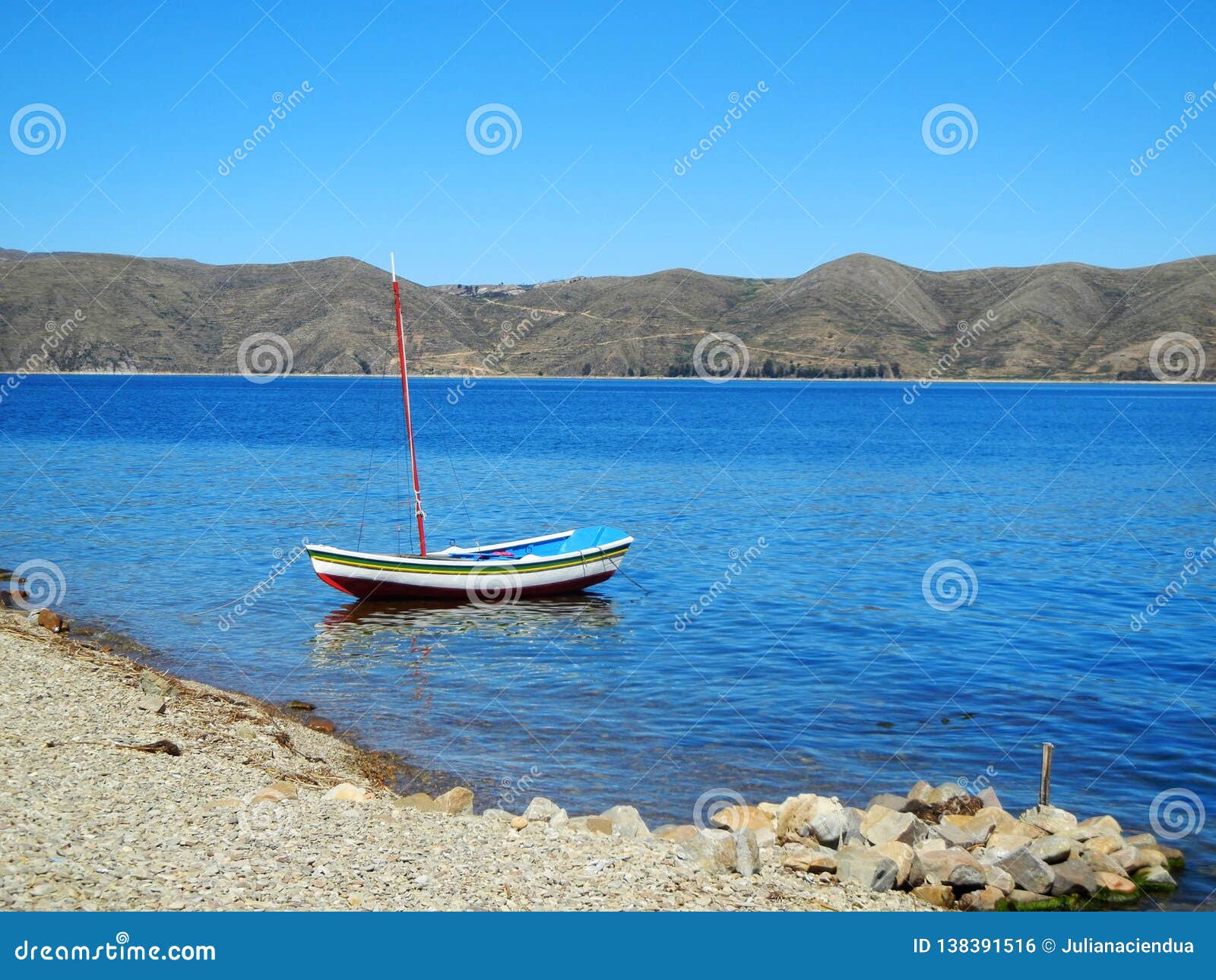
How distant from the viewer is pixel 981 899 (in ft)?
34.2

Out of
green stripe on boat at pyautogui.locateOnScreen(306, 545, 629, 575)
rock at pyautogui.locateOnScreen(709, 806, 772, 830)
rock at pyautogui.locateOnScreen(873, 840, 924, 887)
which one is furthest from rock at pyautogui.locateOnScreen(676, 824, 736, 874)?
green stripe on boat at pyautogui.locateOnScreen(306, 545, 629, 575)

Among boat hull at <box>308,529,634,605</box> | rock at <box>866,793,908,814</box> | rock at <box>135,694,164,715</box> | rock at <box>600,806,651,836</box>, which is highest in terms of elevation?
boat hull at <box>308,529,634,605</box>

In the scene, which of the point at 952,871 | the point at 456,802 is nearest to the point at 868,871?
the point at 952,871

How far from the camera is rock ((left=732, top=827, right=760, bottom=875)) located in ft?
31.4

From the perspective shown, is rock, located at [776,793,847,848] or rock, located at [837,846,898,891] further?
rock, located at [776,793,847,848]

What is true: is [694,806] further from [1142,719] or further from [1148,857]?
[1142,719]

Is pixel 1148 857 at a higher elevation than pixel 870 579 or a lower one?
lower

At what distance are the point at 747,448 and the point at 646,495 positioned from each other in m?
34.3

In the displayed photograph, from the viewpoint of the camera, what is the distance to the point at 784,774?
14.9 m

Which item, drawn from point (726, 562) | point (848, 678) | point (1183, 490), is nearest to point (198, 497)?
point (726, 562)

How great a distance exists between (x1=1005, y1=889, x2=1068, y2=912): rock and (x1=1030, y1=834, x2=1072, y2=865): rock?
49 centimetres

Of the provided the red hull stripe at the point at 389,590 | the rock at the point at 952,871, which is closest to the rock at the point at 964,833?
the rock at the point at 952,871

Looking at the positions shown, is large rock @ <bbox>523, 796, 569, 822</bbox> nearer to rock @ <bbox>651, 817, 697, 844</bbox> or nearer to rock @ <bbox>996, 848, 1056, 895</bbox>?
rock @ <bbox>651, 817, 697, 844</bbox>

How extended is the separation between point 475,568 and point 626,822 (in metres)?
15.3
